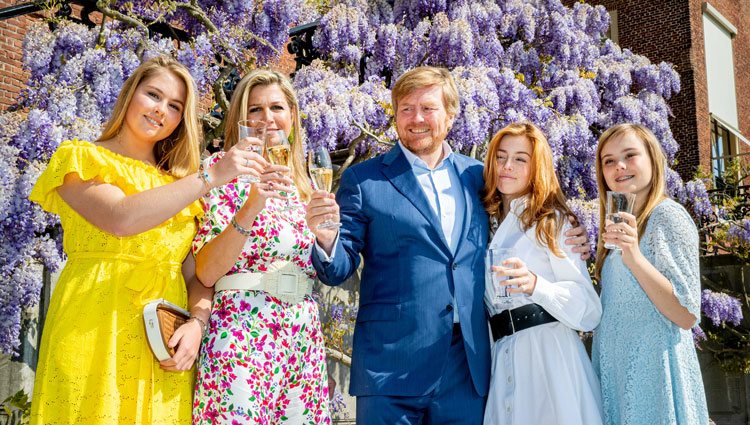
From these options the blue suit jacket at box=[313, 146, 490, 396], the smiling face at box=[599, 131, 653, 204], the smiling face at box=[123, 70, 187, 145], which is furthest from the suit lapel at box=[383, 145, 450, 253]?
the smiling face at box=[123, 70, 187, 145]

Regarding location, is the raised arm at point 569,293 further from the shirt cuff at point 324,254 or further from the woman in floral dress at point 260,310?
the woman in floral dress at point 260,310

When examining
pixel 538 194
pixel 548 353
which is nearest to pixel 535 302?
pixel 548 353

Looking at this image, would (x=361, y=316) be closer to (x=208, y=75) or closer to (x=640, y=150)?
(x=640, y=150)

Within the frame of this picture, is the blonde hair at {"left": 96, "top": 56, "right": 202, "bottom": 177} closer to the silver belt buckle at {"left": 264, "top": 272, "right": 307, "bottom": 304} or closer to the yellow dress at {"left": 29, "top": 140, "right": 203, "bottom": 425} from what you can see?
the yellow dress at {"left": 29, "top": 140, "right": 203, "bottom": 425}

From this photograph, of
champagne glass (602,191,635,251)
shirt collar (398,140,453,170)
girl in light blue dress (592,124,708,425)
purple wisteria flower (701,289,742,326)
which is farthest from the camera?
purple wisteria flower (701,289,742,326)

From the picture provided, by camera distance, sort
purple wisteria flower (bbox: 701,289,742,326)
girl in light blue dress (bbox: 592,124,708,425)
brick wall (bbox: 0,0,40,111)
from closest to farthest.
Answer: girl in light blue dress (bbox: 592,124,708,425)
brick wall (bbox: 0,0,40,111)
purple wisteria flower (bbox: 701,289,742,326)

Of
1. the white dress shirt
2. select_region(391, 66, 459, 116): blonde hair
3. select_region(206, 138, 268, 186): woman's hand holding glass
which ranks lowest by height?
Result: the white dress shirt

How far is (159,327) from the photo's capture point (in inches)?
92.3

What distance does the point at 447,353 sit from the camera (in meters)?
2.77

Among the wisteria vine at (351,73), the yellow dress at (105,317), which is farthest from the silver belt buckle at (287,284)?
the wisteria vine at (351,73)

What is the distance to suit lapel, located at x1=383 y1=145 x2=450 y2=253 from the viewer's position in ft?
9.51

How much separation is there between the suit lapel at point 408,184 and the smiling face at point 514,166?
0.34 m

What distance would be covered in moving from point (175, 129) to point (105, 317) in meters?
0.77

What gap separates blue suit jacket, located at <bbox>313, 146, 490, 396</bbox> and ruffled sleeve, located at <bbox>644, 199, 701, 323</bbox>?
2.18 feet
